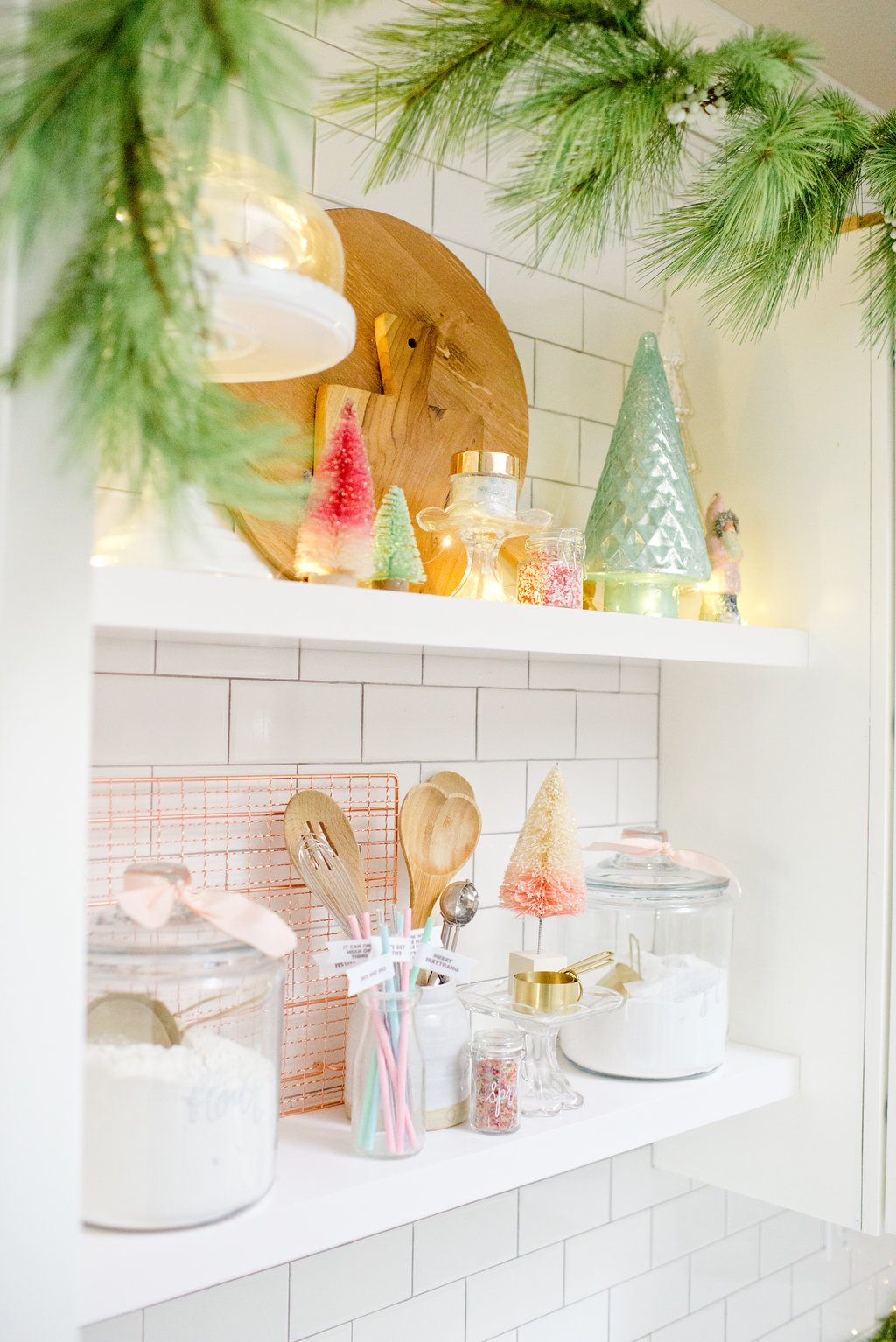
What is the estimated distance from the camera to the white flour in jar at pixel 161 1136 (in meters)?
0.81

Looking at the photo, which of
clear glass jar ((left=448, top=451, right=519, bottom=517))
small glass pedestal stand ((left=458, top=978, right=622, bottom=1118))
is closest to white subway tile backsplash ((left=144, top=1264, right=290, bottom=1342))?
small glass pedestal stand ((left=458, top=978, right=622, bottom=1118))

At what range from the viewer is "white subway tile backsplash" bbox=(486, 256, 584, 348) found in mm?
1396

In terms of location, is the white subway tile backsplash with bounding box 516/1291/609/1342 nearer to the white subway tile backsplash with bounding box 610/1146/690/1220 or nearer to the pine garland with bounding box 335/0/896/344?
the white subway tile backsplash with bounding box 610/1146/690/1220

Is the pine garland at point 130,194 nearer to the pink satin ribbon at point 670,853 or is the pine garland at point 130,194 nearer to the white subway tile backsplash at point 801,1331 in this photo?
the pink satin ribbon at point 670,853

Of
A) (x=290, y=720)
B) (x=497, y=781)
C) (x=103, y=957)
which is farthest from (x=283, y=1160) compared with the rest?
(x=497, y=781)

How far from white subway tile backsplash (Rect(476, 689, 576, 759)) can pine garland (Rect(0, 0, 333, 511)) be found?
80cm

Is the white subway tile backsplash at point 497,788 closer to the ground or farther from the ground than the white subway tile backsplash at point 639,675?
closer to the ground

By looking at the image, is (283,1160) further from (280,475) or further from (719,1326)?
(719,1326)

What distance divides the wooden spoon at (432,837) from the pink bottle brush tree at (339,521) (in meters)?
0.33

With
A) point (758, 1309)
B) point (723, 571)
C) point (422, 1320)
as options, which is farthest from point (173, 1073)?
point (758, 1309)

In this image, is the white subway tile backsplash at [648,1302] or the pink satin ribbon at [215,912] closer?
the pink satin ribbon at [215,912]

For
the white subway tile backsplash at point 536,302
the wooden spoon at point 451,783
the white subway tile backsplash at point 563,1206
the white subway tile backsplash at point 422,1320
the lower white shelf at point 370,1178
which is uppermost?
the white subway tile backsplash at point 536,302

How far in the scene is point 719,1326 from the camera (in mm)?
1671

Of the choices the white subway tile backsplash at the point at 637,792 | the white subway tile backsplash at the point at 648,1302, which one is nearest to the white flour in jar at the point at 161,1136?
the white subway tile backsplash at the point at 637,792
